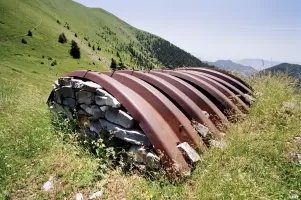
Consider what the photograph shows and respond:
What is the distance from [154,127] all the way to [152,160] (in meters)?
0.51

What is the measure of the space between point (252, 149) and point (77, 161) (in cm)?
291

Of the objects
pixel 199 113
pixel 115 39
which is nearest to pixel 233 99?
pixel 199 113

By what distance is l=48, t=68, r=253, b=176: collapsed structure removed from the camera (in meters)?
4.05

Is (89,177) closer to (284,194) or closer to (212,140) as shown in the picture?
(212,140)

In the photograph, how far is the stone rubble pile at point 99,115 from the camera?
4113mm

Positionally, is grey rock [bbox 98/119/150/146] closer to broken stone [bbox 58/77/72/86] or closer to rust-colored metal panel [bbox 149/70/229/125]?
broken stone [bbox 58/77/72/86]

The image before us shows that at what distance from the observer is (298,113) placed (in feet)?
18.6

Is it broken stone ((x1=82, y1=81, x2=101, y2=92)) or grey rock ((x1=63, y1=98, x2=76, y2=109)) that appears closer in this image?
broken stone ((x1=82, y1=81, x2=101, y2=92))

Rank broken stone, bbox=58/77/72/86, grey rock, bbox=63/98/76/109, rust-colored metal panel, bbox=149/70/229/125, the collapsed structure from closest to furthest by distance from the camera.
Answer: the collapsed structure
rust-colored metal panel, bbox=149/70/229/125
grey rock, bbox=63/98/76/109
broken stone, bbox=58/77/72/86

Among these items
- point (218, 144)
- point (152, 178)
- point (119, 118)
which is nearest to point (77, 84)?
point (119, 118)

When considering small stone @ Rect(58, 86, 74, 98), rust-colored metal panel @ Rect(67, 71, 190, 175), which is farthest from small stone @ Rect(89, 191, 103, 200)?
small stone @ Rect(58, 86, 74, 98)

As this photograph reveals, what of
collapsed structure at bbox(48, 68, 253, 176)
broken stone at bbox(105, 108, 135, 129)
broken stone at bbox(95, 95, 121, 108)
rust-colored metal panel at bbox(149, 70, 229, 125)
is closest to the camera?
collapsed structure at bbox(48, 68, 253, 176)

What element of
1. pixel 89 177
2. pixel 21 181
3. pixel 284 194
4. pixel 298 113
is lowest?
pixel 21 181

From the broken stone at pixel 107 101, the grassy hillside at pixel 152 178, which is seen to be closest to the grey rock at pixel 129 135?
the broken stone at pixel 107 101
